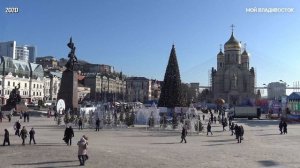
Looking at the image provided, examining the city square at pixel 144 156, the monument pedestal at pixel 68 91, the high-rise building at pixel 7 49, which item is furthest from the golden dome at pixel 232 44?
the city square at pixel 144 156

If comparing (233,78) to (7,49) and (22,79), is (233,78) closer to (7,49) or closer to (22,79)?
(22,79)

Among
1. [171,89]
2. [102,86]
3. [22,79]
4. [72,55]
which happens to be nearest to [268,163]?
[171,89]

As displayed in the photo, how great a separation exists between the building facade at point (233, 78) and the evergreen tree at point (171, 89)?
80.6m

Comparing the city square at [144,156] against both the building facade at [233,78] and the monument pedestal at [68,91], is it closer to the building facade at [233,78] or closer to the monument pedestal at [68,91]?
the monument pedestal at [68,91]

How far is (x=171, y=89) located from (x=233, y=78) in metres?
83.7

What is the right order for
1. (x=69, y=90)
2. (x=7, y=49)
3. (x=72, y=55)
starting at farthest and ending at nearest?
(x=7, y=49) → (x=72, y=55) → (x=69, y=90)

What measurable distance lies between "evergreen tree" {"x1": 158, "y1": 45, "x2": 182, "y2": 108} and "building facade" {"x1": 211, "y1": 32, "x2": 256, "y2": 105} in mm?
80586

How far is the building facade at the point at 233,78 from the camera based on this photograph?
140750 millimetres

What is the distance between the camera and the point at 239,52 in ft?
475

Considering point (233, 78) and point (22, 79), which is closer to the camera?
point (22, 79)

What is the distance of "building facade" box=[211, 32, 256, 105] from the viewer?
141 m

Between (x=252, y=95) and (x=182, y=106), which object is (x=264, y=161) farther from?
(x=252, y=95)

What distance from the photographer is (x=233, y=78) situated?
141 metres

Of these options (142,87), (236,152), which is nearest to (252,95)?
(142,87)
